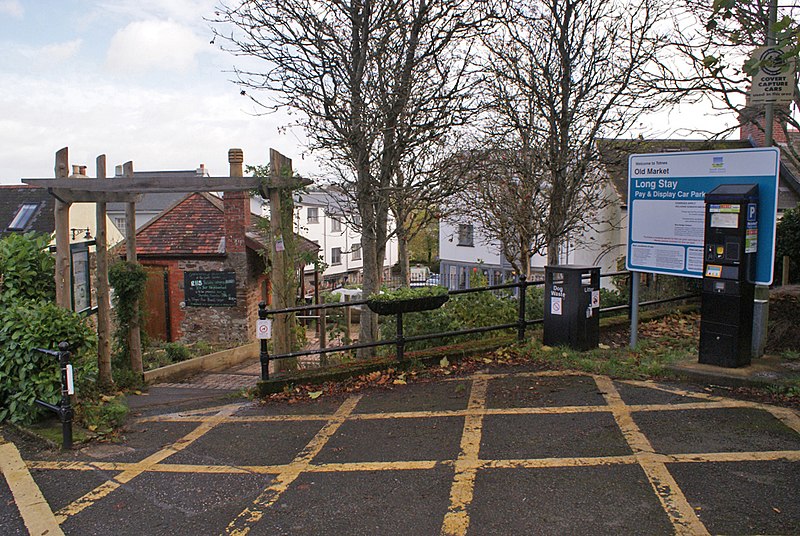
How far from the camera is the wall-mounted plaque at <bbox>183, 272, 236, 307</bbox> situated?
18.7 metres

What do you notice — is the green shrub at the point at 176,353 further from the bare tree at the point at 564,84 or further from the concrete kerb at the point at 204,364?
the bare tree at the point at 564,84

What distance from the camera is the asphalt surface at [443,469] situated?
13.3ft

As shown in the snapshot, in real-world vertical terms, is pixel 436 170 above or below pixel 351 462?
above

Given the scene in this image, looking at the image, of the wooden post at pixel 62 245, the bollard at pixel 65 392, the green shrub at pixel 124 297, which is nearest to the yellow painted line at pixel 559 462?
the bollard at pixel 65 392

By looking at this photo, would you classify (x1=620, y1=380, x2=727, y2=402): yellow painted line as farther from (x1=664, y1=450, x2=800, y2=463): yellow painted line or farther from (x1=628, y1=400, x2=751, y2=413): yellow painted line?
(x1=664, y1=450, x2=800, y2=463): yellow painted line

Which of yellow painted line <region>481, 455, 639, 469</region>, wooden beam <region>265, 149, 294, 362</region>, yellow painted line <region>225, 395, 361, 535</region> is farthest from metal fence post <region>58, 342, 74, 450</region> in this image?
yellow painted line <region>481, 455, 639, 469</region>

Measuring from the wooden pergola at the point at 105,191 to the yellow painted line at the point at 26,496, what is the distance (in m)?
3.21

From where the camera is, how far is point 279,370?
869cm

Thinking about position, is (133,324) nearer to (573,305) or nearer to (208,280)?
(573,305)

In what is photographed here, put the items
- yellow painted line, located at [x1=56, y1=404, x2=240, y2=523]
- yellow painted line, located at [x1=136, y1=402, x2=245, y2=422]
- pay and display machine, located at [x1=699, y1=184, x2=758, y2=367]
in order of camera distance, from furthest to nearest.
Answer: yellow painted line, located at [x1=136, y1=402, x2=245, y2=422] < pay and display machine, located at [x1=699, y1=184, x2=758, y2=367] < yellow painted line, located at [x1=56, y1=404, x2=240, y2=523]

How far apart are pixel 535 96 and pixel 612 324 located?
14.8 feet

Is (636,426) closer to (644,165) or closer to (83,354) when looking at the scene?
(644,165)

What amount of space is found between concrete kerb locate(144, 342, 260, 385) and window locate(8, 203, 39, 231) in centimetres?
1527

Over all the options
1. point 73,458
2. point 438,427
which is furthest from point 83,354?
point 438,427
